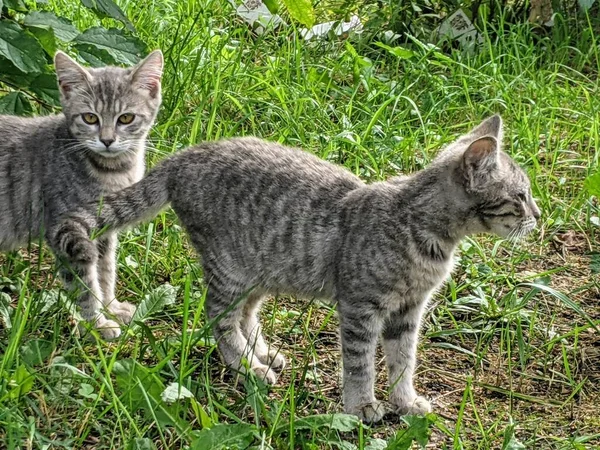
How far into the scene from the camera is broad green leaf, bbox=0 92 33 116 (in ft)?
14.4

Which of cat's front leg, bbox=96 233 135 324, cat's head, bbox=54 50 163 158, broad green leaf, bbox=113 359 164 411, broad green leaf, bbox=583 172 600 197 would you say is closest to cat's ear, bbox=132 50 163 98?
cat's head, bbox=54 50 163 158

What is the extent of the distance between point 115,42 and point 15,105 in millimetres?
532

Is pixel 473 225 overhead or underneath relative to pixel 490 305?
overhead

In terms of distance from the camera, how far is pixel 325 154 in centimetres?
529

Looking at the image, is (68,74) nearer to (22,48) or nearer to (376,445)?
(22,48)

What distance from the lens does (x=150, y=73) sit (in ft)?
15.8

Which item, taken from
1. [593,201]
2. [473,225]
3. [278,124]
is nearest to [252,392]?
[473,225]

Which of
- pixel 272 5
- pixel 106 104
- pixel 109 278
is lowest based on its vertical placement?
pixel 109 278

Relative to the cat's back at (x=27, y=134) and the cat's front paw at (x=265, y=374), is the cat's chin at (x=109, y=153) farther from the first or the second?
the cat's front paw at (x=265, y=374)

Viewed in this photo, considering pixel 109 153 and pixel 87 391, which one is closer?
pixel 87 391

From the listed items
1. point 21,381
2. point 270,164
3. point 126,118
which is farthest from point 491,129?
point 21,381

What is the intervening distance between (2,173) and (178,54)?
54.6 inches

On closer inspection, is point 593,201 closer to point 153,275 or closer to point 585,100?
point 585,100

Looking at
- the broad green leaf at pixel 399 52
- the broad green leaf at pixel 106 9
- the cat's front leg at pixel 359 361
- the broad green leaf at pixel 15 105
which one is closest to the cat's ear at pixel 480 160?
the cat's front leg at pixel 359 361
